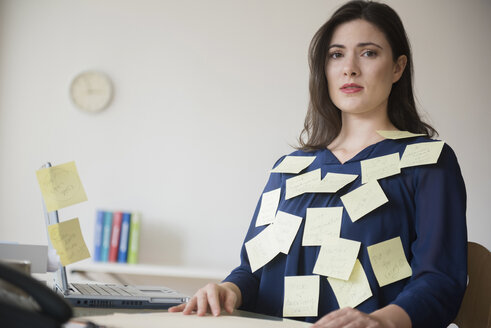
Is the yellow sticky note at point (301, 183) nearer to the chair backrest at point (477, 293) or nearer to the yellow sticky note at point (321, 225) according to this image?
the yellow sticky note at point (321, 225)

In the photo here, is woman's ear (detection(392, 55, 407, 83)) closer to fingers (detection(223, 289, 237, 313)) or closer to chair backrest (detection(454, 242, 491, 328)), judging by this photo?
chair backrest (detection(454, 242, 491, 328))

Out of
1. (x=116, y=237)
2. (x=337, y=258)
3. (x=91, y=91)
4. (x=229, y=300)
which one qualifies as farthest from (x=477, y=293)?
(x=91, y=91)

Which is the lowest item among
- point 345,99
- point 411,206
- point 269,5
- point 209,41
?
point 411,206

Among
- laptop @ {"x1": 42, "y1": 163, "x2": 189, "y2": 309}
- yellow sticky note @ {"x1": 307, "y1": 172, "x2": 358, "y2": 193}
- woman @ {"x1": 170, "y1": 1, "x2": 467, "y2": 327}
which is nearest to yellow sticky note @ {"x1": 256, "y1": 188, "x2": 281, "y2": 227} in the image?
woman @ {"x1": 170, "y1": 1, "x2": 467, "y2": 327}

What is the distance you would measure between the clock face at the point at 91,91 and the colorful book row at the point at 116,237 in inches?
30.9

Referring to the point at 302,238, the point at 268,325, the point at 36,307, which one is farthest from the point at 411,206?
the point at 36,307

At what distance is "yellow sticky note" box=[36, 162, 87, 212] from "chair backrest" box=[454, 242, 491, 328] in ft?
3.03

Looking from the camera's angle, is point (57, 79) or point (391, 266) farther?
point (57, 79)

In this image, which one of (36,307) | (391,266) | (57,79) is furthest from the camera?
(57,79)

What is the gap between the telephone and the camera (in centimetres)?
48

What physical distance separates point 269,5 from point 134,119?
1.26 metres

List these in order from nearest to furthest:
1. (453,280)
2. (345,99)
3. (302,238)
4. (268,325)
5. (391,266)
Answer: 1. (268,325)
2. (453,280)
3. (391,266)
4. (302,238)
5. (345,99)

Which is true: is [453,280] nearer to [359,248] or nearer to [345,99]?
[359,248]

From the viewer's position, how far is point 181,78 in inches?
141
